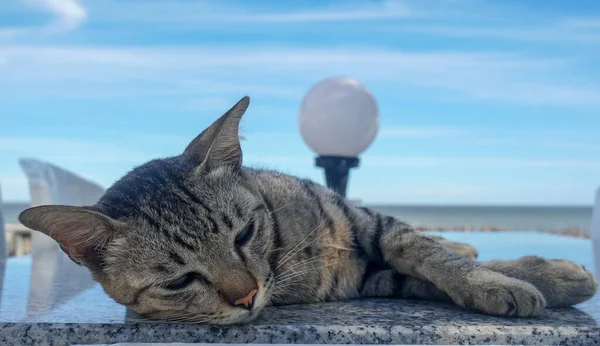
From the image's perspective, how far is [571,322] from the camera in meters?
1.49

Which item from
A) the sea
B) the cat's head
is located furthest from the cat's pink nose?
the sea

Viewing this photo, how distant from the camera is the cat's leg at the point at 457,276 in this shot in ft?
4.97

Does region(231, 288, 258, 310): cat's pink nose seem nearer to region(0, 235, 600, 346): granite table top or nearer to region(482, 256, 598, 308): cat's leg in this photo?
region(0, 235, 600, 346): granite table top

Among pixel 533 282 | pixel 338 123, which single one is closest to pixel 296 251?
pixel 533 282

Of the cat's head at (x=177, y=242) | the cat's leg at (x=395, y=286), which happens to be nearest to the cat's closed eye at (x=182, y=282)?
the cat's head at (x=177, y=242)

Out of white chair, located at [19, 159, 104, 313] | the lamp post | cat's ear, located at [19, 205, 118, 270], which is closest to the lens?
cat's ear, located at [19, 205, 118, 270]

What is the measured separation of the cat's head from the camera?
1.37 meters

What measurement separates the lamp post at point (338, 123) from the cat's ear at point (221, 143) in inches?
83.6

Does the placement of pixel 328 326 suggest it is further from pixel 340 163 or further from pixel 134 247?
pixel 340 163

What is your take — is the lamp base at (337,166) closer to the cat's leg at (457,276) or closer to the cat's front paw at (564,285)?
the cat's leg at (457,276)

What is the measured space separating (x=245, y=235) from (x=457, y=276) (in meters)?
0.58

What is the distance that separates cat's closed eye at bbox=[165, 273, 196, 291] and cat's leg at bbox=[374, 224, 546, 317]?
66 cm

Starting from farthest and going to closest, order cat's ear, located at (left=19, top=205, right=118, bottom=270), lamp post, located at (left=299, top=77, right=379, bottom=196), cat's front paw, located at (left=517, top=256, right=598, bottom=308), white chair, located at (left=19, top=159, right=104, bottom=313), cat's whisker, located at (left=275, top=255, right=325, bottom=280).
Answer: lamp post, located at (left=299, top=77, right=379, bottom=196) → white chair, located at (left=19, top=159, right=104, bottom=313) → cat's front paw, located at (left=517, top=256, right=598, bottom=308) → cat's whisker, located at (left=275, top=255, right=325, bottom=280) → cat's ear, located at (left=19, top=205, right=118, bottom=270)

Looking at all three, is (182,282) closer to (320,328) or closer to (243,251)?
(243,251)
